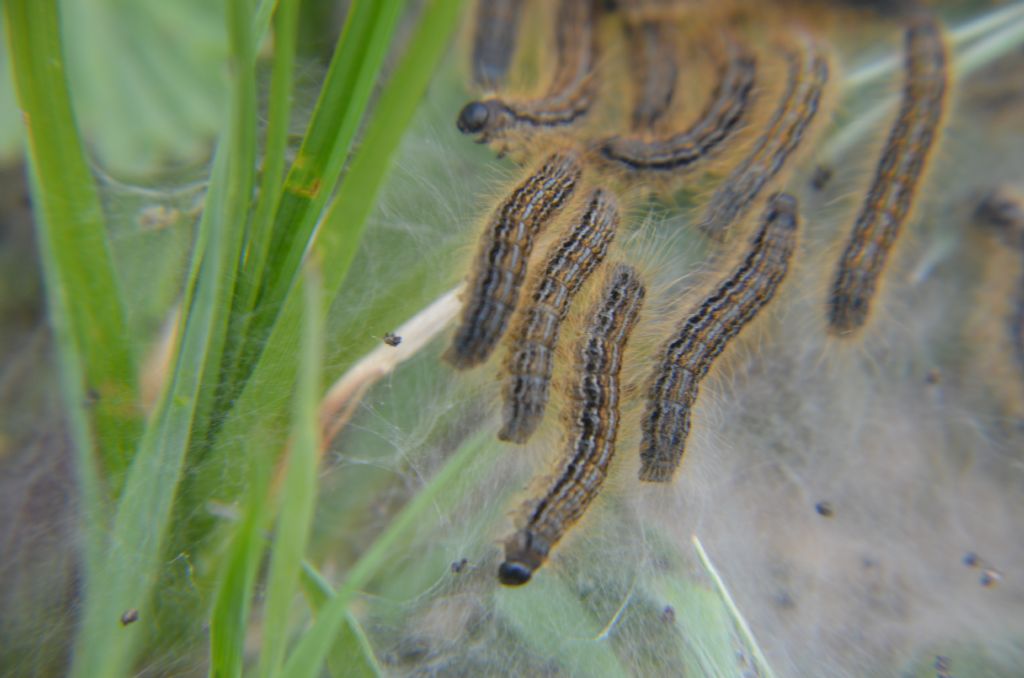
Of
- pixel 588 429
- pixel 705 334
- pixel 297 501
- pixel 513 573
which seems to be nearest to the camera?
pixel 297 501

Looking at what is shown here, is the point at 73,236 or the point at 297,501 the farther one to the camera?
the point at 73,236

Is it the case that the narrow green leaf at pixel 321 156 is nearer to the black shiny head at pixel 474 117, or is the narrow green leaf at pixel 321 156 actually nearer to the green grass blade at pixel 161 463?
the green grass blade at pixel 161 463

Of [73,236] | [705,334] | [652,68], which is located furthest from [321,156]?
[652,68]

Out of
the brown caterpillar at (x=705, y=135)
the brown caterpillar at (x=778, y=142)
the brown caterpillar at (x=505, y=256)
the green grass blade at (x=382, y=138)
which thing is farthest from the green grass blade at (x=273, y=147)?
the brown caterpillar at (x=778, y=142)

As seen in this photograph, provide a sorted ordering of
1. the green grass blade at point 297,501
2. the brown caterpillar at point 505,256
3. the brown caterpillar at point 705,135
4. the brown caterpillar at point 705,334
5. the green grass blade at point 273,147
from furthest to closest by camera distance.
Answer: the brown caterpillar at point 705,135, the brown caterpillar at point 705,334, the brown caterpillar at point 505,256, the green grass blade at point 273,147, the green grass blade at point 297,501

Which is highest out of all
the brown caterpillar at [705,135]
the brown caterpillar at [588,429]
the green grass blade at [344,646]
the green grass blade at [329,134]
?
the brown caterpillar at [705,135]

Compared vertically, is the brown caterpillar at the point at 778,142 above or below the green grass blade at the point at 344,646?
above

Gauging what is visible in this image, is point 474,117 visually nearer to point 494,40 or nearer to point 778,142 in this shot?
point 494,40

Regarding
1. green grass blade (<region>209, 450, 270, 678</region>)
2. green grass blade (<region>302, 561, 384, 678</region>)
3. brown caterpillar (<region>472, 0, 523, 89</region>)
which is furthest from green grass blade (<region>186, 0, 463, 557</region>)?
brown caterpillar (<region>472, 0, 523, 89</region>)

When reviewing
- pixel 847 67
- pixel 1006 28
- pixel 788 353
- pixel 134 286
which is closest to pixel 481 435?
pixel 134 286
